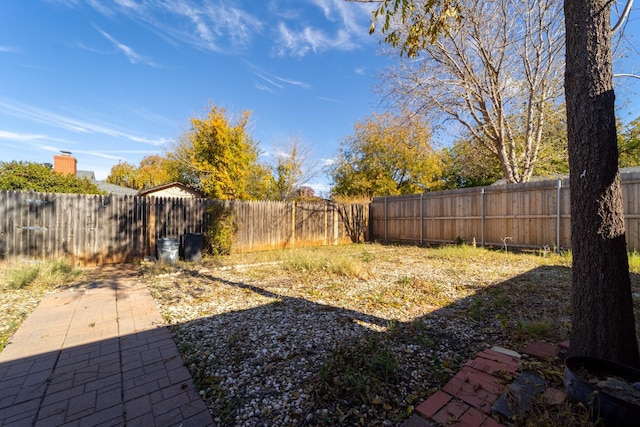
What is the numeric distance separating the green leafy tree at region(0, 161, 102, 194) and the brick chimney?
3038 mm

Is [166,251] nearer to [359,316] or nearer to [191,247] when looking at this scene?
[191,247]

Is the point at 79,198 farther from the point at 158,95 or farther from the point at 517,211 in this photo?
the point at 517,211

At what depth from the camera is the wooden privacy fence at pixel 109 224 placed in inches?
237

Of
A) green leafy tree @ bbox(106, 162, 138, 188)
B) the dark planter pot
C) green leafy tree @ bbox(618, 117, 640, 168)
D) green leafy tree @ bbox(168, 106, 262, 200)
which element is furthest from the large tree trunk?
green leafy tree @ bbox(106, 162, 138, 188)

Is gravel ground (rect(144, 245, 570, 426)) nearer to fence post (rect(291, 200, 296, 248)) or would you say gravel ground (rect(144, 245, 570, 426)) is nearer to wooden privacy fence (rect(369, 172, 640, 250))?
Answer: wooden privacy fence (rect(369, 172, 640, 250))

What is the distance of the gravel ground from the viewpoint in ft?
5.63

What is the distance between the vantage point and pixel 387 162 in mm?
17156

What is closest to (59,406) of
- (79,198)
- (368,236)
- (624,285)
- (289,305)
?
(289,305)

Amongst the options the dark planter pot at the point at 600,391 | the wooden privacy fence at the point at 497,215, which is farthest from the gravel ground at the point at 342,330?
the wooden privacy fence at the point at 497,215

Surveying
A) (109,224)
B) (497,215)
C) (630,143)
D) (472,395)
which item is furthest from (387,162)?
(472,395)

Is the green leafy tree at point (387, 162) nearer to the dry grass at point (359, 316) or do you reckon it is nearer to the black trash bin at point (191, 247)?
the dry grass at point (359, 316)

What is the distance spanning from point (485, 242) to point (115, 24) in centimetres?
1265

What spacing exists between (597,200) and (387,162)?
16.0 m

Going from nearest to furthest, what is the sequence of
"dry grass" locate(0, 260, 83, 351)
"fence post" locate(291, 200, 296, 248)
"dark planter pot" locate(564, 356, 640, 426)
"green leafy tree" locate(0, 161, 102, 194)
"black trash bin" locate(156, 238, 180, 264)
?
"dark planter pot" locate(564, 356, 640, 426), "dry grass" locate(0, 260, 83, 351), "black trash bin" locate(156, 238, 180, 264), "fence post" locate(291, 200, 296, 248), "green leafy tree" locate(0, 161, 102, 194)
